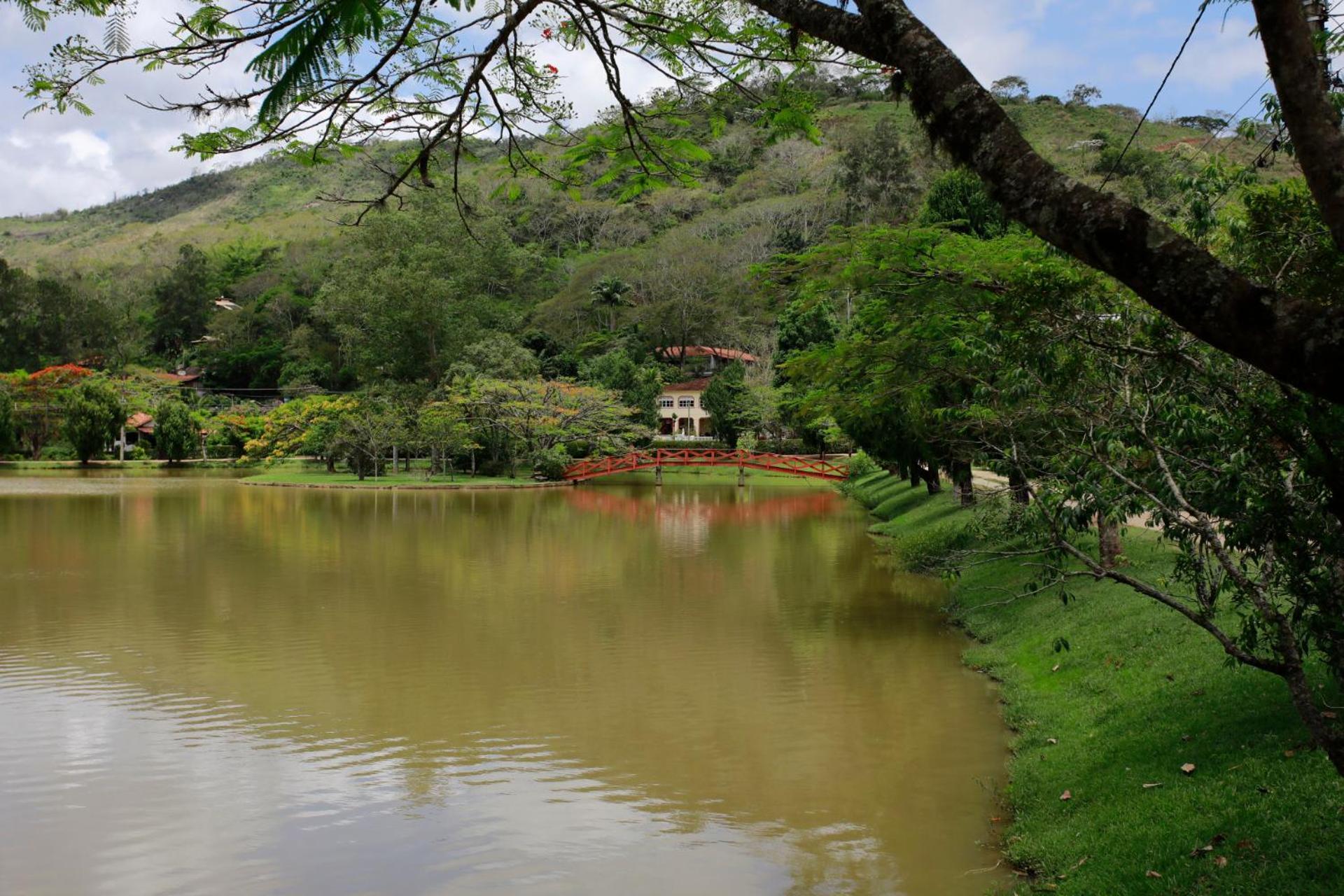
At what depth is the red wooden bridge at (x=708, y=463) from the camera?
123 feet

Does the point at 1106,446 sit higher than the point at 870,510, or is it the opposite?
the point at 1106,446

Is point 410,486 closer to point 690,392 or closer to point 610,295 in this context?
point 610,295

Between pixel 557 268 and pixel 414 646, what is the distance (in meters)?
56.1

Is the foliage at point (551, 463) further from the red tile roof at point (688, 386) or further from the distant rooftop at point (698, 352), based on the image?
the distant rooftop at point (698, 352)

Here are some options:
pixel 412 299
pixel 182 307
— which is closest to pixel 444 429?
pixel 412 299

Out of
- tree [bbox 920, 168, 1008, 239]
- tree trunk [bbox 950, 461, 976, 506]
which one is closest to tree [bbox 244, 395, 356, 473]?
tree trunk [bbox 950, 461, 976, 506]

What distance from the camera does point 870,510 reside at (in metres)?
27.7

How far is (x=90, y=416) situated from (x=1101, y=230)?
157 ft

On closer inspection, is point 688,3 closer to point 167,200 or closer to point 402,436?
point 402,436

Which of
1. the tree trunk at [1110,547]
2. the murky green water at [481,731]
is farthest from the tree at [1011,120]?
the tree trunk at [1110,547]

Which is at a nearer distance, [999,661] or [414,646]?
[999,661]

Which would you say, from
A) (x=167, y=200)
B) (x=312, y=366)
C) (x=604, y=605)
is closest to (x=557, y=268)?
(x=312, y=366)

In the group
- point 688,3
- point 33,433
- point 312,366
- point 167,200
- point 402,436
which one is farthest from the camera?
point 167,200

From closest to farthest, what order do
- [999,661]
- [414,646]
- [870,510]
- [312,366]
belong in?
[999,661] < [414,646] < [870,510] < [312,366]
